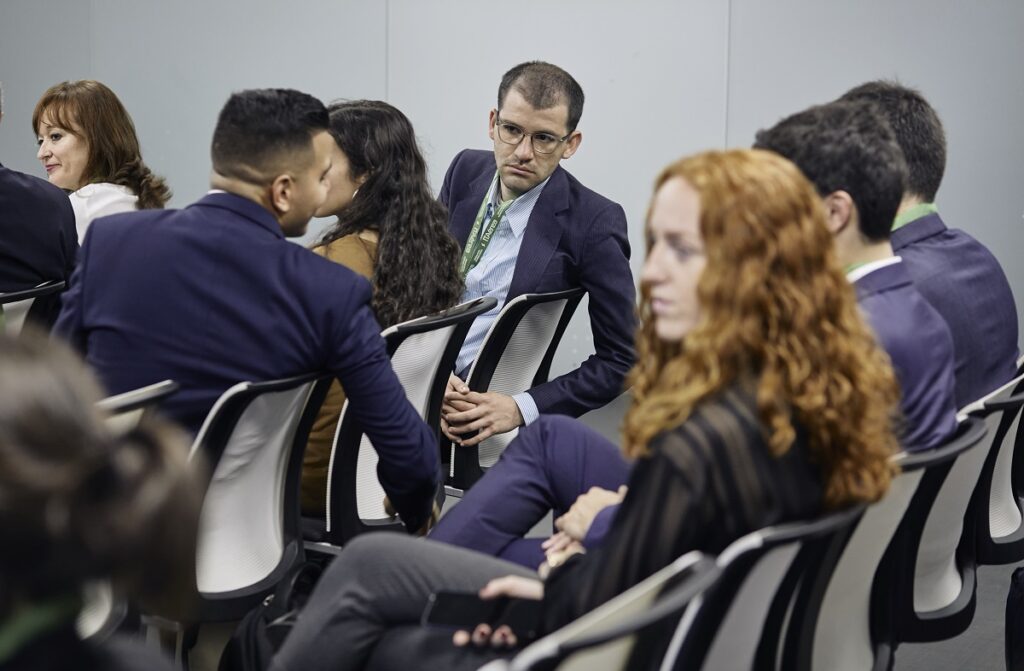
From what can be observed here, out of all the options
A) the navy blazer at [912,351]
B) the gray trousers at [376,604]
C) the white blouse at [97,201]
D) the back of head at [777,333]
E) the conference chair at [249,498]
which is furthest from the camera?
the white blouse at [97,201]

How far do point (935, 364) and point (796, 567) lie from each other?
54cm

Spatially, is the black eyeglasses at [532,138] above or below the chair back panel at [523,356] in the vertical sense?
above

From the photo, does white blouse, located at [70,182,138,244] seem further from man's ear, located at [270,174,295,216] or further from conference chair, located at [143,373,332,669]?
conference chair, located at [143,373,332,669]

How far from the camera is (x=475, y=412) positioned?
2955 millimetres

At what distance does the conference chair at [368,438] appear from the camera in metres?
2.34

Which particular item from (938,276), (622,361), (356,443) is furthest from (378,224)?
(938,276)

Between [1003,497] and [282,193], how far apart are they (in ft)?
5.29

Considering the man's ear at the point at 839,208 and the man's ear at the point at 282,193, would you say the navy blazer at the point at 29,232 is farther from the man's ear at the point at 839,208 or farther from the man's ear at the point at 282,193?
the man's ear at the point at 839,208

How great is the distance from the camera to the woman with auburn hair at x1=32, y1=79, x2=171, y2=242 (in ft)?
12.8

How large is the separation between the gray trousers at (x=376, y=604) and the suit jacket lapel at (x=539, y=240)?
1.68 m

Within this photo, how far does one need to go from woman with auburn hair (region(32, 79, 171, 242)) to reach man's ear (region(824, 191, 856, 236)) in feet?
8.35

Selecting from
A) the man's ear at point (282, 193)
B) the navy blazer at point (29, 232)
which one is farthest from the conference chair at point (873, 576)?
the navy blazer at point (29, 232)

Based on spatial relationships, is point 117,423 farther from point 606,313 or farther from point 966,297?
point 606,313

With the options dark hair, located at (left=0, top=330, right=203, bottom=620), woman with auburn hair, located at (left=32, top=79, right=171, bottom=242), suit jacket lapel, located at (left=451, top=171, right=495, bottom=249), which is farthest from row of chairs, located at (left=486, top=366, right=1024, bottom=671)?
woman with auburn hair, located at (left=32, top=79, right=171, bottom=242)
